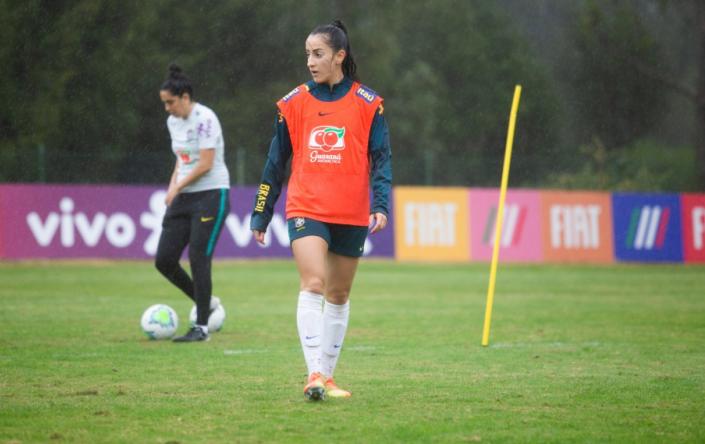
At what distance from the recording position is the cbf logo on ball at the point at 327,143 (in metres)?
6.71

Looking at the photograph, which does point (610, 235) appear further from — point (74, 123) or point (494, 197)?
point (74, 123)

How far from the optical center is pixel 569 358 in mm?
8969

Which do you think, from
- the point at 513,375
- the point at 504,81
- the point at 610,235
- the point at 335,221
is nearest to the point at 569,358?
the point at 513,375

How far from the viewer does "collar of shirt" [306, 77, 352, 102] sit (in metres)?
6.78

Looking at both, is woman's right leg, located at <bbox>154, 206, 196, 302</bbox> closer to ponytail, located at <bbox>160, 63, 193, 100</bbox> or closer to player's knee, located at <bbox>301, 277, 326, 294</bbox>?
ponytail, located at <bbox>160, 63, 193, 100</bbox>

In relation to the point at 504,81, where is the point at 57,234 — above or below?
below

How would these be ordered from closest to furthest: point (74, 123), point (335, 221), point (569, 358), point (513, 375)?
point (335, 221), point (513, 375), point (569, 358), point (74, 123)

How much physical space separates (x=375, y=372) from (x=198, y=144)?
126 inches

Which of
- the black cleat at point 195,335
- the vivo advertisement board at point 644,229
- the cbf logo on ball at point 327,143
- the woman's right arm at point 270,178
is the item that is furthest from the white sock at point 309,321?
the vivo advertisement board at point 644,229

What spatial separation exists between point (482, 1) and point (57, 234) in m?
41.9

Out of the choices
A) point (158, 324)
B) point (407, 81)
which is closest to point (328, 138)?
point (158, 324)

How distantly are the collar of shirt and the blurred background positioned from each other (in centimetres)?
1971

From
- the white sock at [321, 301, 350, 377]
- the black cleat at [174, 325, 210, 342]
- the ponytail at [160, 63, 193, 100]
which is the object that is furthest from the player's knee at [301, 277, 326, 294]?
the ponytail at [160, 63, 193, 100]

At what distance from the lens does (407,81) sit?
5225cm
